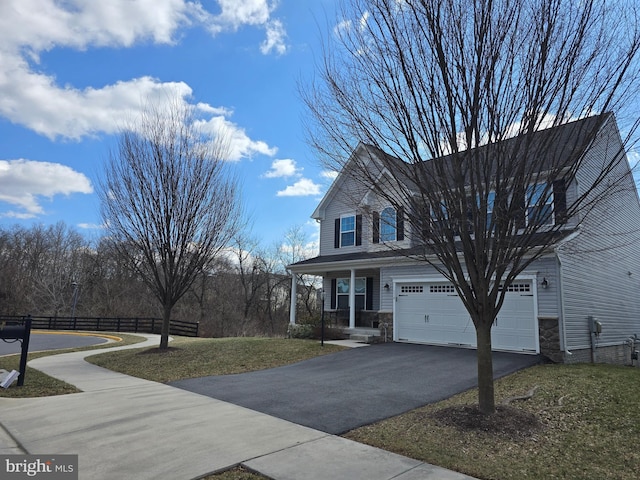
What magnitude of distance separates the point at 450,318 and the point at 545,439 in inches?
344

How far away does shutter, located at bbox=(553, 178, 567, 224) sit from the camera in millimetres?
5377

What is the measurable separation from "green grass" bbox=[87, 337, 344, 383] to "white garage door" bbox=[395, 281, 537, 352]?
2953mm

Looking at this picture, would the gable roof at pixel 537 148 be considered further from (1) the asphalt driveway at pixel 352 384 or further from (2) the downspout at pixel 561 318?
(2) the downspout at pixel 561 318

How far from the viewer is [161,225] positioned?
1279cm

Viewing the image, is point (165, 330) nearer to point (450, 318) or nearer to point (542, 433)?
point (450, 318)

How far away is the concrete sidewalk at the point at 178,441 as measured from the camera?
13.2 feet

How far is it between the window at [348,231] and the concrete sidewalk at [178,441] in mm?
12121

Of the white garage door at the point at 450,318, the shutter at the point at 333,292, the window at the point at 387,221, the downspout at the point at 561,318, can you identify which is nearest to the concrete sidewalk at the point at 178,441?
the window at the point at 387,221

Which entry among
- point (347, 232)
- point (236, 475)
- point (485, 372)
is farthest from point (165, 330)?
point (485, 372)

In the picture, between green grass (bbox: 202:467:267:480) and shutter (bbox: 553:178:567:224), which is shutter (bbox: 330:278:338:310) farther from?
green grass (bbox: 202:467:267:480)

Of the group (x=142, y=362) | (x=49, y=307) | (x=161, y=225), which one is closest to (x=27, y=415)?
(x=142, y=362)

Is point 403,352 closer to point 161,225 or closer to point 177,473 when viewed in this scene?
point 161,225

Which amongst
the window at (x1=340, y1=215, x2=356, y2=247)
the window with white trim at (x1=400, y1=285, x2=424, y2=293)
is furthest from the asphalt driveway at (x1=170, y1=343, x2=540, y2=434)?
the window at (x1=340, y1=215, x2=356, y2=247)

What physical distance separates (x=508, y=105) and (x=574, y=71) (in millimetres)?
833
